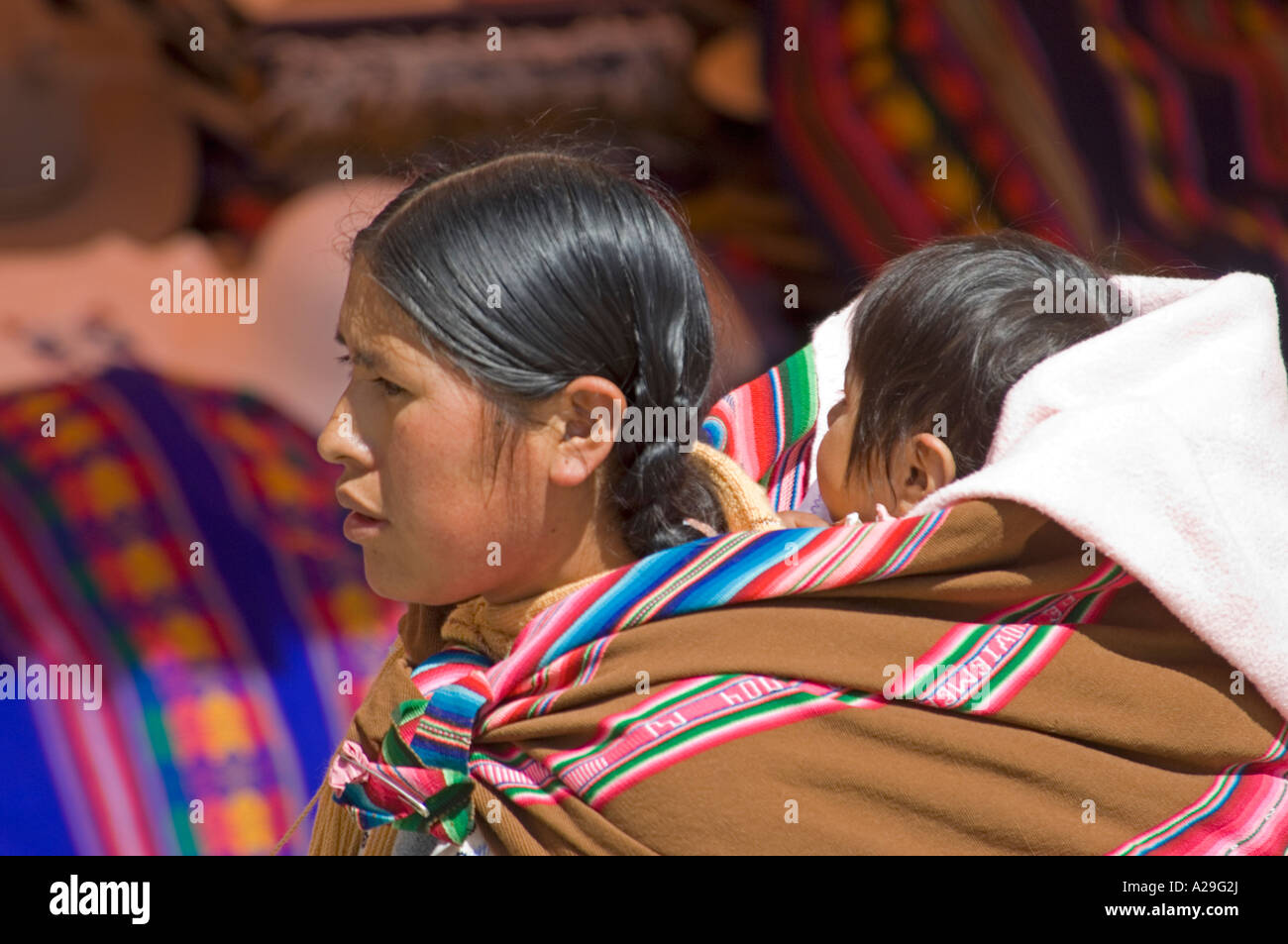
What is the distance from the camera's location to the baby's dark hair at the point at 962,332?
1357 mm

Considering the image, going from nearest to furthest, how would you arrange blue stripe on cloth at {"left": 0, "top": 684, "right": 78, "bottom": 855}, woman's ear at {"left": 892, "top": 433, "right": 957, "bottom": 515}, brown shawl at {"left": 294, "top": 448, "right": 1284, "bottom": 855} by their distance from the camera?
1. brown shawl at {"left": 294, "top": 448, "right": 1284, "bottom": 855}
2. woman's ear at {"left": 892, "top": 433, "right": 957, "bottom": 515}
3. blue stripe on cloth at {"left": 0, "top": 684, "right": 78, "bottom": 855}

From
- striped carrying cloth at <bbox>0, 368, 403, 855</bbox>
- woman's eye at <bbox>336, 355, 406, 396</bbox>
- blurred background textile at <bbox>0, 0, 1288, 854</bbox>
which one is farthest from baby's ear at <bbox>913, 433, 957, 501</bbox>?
striped carrying cloth at <bbox>0, 368, 403, 855</bbox>

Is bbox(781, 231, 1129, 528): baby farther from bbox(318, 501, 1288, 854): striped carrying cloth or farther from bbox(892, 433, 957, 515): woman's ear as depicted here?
bbox(318, 501, 1288, 854): striped carrying cloth

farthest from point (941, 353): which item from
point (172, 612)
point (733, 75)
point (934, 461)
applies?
point (172, 612)

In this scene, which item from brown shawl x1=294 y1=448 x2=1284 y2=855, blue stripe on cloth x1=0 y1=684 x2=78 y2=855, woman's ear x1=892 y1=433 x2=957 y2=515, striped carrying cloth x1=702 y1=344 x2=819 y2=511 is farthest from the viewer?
blue stripe on cloth x1=0 y1=684 x2=78 y2=855

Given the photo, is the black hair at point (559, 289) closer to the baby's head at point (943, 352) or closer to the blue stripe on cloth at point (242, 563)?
the baby's head at point (943, 352)

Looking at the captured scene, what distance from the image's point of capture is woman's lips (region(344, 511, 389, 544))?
1.25 metres

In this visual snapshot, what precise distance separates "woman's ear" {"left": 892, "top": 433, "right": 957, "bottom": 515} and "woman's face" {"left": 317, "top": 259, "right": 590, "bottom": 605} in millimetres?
383

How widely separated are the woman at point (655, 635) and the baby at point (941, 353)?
195 millimetres

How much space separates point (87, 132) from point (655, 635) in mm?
2082

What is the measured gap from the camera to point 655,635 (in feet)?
3.90
